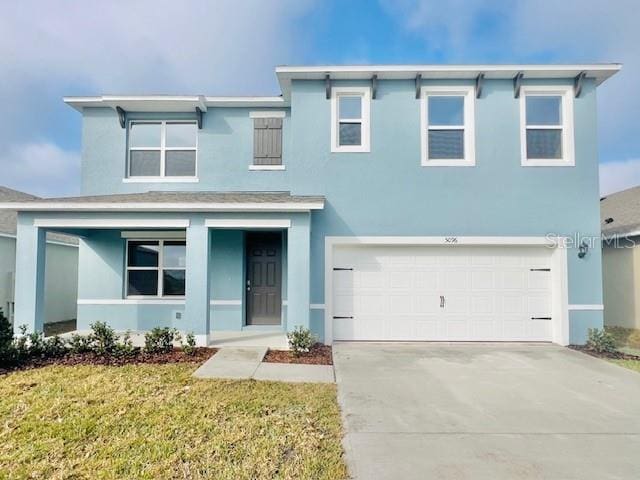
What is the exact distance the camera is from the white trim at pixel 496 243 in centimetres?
884

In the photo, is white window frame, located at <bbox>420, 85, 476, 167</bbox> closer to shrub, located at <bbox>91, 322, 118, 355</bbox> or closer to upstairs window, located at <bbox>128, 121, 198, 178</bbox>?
upstairs window, located at <bbox>128, 121, 198, 178</bbox>

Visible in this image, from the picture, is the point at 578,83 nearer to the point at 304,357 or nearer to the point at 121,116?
the point at 304,357

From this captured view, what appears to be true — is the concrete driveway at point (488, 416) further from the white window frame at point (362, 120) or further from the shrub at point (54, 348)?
the shrub at point (54, 348)

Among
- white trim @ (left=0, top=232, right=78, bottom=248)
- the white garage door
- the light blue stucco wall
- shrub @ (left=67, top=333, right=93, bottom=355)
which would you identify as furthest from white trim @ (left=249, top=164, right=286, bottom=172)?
white trim @ (left=0, top=232, right=78, bottom=248)

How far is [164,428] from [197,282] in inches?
168

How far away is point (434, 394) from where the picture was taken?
554cm

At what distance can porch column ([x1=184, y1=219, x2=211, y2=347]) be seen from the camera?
318 inches

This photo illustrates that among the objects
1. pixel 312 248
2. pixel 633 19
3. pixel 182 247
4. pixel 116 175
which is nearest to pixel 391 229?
pixel 312 248

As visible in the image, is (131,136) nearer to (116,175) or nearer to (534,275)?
(116,175)

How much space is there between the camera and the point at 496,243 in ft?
29.4

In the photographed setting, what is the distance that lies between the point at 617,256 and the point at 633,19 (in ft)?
28.8

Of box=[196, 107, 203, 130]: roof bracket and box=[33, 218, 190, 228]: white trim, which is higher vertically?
box=[196, 107, 203, 130]: roof bracket

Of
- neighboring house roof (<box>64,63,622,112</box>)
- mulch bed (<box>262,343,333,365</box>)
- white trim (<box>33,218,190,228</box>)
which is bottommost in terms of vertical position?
mulch bed (<box>262,343,333,365</box>)

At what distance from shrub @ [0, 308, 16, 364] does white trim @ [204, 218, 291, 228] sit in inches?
155
